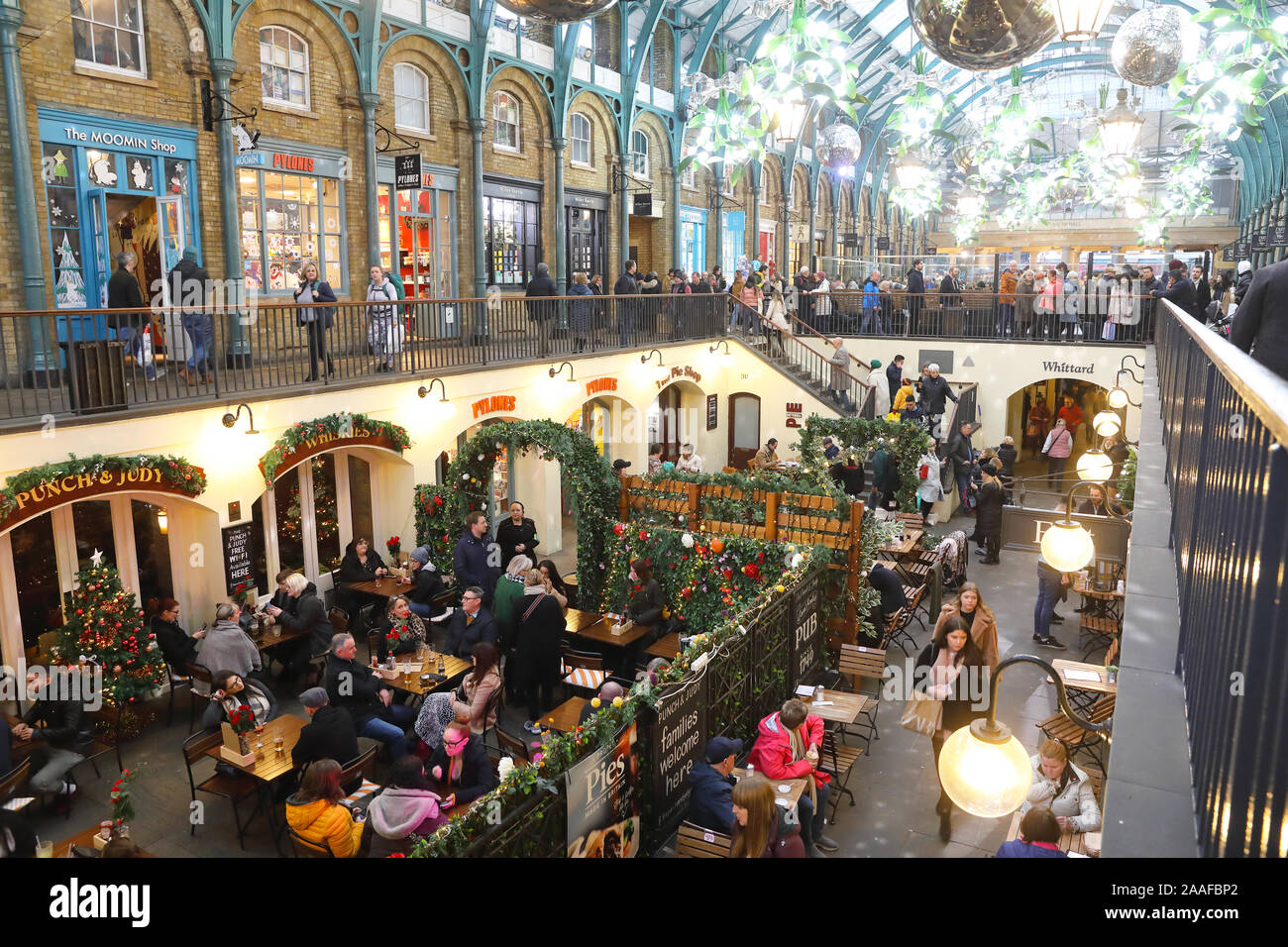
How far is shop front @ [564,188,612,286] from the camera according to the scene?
67.9 feet

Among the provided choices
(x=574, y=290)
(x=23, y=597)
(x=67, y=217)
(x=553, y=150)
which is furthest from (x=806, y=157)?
(x=23, y=597)

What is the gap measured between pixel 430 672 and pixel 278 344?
6.79 meters

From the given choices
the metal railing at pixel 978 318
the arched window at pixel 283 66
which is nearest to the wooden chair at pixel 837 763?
the arched window at pixel 283 66

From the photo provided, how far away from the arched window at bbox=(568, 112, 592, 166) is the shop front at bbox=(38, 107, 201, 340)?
31.0 feet

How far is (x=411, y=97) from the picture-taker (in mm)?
16344

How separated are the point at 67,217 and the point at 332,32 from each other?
5.29m

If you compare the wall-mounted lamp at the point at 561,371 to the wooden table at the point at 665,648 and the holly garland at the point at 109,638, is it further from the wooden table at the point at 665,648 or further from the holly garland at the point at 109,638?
the holly garland at the point at 109,638

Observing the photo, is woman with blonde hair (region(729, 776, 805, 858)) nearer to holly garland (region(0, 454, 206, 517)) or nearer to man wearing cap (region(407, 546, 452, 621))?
man wearing cap (region(407, 546, 452, 621))

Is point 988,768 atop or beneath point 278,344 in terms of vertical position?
beneath

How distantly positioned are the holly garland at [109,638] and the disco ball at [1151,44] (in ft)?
35.6

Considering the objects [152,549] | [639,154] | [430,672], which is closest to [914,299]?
[639,154]

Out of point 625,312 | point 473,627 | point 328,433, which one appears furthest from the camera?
point 625,312

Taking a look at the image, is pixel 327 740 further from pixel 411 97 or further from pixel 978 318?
pixel 978 318

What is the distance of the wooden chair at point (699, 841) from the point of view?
22.0 feet
